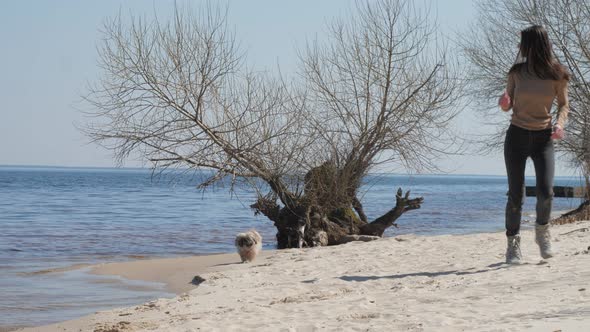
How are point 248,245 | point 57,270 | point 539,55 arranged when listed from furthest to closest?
point 57,270 < point 248,245 < point 539,55

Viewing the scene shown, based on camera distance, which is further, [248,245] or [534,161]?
[248,245]

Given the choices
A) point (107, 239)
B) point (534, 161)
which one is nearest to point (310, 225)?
point (107, 239)

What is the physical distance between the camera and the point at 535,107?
7.43 m

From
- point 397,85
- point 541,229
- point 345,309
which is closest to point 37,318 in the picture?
point 345,309

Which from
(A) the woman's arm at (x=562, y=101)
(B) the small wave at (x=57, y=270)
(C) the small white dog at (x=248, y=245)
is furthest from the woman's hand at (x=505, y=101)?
(B) the small wave at (x=57, y=270)

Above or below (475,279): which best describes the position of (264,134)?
above

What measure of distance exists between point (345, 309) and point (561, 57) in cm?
1364

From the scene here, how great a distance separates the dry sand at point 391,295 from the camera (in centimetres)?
558

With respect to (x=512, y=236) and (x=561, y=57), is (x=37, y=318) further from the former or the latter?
(x=561, y=57)

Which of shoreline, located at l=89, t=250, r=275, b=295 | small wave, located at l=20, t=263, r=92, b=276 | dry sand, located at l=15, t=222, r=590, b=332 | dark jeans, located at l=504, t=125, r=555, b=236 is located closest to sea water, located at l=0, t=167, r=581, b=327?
small wave, located at l=20, t=263, r=92, b=276

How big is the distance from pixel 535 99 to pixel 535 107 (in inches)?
3.1

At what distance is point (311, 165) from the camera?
16.0 m

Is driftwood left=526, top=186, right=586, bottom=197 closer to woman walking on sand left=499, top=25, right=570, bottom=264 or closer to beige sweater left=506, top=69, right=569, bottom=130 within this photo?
woman walking on sand left=499, top=25, right=570, bottom=264

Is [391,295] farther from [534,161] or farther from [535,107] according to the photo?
[535,107]
